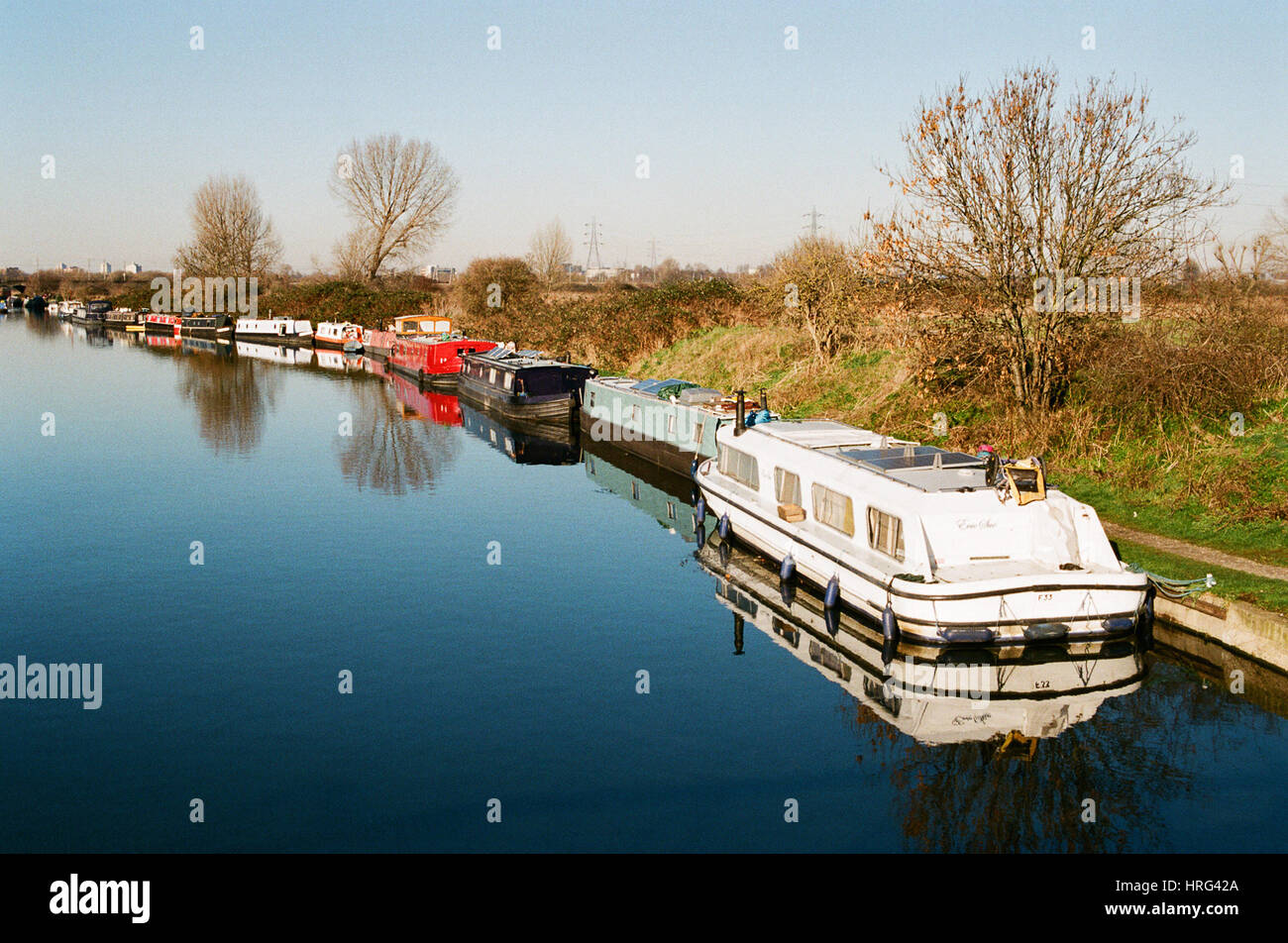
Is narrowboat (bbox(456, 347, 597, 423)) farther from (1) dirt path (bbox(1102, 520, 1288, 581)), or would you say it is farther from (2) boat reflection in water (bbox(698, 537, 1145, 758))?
(1) dirt path (bbox(1102, 520, 1288, 581))

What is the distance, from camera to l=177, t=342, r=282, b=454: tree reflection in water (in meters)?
39.0

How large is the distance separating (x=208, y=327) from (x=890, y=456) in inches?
3507

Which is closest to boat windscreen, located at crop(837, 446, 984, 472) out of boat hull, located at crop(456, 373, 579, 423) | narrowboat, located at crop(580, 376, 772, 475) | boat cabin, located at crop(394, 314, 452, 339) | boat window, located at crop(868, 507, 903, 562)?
boat window, located at crop(868, 507, 903, 562)

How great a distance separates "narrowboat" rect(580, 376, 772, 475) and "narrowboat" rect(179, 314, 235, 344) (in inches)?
2627

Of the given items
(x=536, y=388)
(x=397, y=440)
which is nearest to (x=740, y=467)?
(x=397, y=440)

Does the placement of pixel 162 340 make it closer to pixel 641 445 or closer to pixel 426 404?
pixel 426 404

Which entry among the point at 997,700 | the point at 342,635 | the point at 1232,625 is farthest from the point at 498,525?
the point at 1232,625

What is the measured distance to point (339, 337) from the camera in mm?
82625

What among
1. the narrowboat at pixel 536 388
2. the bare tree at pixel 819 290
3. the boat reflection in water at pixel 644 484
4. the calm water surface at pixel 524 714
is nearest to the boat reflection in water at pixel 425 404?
the narrowboat at pixel 536 388

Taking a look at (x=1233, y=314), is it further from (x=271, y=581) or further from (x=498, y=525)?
(x=271, y=581)

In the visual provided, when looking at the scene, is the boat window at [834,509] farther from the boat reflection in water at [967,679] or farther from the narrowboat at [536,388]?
the narrowboat at [536,388]

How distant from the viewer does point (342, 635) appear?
16859 mm

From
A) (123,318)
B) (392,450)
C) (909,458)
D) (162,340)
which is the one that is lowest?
(392,450)
